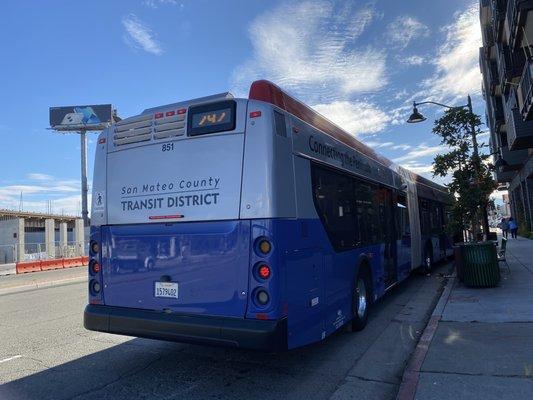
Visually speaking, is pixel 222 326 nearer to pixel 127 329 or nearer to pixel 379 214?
pixel 127 329

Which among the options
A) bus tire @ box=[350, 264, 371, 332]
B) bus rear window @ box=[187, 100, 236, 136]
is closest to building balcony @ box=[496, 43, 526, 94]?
bus tire @ box=[350, 264, 371, 332]

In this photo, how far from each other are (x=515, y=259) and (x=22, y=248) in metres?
30.8

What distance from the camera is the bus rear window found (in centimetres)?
518

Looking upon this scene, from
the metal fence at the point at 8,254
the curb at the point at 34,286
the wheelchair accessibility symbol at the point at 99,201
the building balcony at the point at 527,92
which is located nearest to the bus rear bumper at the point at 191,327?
the wheelchair accessibility symbol at the point at 99,201

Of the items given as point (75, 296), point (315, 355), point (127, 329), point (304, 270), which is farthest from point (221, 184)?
point (75, 296)

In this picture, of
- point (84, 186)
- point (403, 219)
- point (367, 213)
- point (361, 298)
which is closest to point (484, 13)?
point (403, 219)

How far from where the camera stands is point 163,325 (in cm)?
509

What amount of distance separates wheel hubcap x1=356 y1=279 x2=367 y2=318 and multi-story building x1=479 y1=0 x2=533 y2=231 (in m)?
10.5

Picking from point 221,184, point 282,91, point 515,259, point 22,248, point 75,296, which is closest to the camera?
point 221,184

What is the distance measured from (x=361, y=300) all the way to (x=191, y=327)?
11.1ft

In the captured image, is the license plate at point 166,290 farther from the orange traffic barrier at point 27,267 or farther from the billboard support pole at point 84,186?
the billboard support pole at point 84,186

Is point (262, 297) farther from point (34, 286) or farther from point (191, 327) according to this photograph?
point (34, 286)

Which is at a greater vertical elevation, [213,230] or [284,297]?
[213,230]

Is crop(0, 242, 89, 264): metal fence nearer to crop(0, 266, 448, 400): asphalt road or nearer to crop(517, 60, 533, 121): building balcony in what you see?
crop(0, 266, 448, 400): asphalt road
